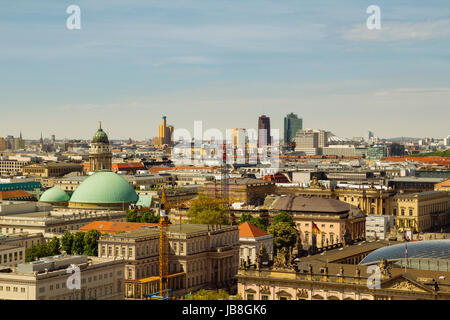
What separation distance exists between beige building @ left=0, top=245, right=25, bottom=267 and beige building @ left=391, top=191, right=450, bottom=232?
2593 inches

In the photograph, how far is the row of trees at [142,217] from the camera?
110875 mm

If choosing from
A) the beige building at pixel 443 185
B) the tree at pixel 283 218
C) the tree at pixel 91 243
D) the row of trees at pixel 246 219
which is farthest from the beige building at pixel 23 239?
the beige building at pixel 443 185

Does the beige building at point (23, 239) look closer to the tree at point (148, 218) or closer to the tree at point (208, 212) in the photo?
the tree at point (148, 218)

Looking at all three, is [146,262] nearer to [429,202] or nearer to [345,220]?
[345,220]

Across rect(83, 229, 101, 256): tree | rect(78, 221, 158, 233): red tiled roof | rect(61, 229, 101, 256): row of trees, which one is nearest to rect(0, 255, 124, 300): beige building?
rect(83, 229, 101, 256): tree

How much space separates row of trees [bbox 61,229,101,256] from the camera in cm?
8531

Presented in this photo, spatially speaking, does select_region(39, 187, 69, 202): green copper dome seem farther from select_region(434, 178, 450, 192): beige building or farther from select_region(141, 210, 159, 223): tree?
select_region(434, 178, 450, 192): beige building

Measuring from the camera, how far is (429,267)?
201 ft

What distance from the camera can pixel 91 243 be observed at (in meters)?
85.9

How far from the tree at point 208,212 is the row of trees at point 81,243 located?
1893 cm
